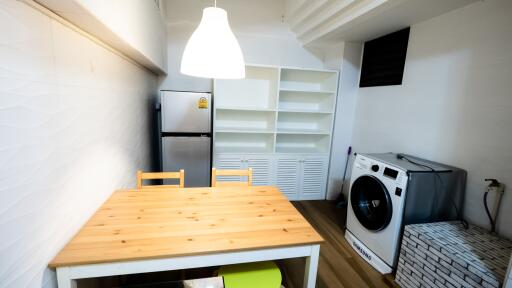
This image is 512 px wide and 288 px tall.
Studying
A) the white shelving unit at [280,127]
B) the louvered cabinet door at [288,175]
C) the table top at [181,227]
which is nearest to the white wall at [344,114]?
the white shelving unit at [280,127]

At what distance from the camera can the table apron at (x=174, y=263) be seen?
1.03 m

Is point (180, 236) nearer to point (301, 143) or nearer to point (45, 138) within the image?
point (45, 138)

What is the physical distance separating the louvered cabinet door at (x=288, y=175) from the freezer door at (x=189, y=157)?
3.27 feet

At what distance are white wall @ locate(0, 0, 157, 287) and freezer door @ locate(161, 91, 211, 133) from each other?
3.50ft

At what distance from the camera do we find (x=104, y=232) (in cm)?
123

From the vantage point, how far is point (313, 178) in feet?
Answer: 11.3

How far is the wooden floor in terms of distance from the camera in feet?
6.47

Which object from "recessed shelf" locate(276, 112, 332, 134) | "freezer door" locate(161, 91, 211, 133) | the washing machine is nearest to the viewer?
the washing machine

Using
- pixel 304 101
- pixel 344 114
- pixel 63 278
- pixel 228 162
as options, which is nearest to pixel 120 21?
pixel 63 278

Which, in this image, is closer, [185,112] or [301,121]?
[185,112]

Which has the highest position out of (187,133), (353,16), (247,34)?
(247,34)

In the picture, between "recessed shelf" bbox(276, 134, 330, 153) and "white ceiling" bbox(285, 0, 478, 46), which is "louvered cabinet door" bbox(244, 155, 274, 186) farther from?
"white ceiling" bbox(285, 0, 478, 46)

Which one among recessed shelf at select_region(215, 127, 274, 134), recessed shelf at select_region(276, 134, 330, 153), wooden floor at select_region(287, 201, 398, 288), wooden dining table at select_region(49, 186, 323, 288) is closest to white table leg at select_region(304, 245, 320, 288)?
wooden dining table at select_region(49, 186, 323, 288)

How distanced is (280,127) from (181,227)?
2.52 metres
